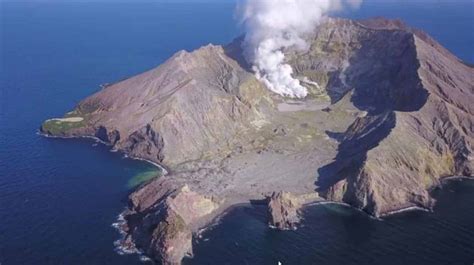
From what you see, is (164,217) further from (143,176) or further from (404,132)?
(404,132)

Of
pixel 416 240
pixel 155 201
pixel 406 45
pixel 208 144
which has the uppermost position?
pixel 406 45

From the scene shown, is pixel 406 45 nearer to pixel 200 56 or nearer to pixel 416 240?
pixel 200 56

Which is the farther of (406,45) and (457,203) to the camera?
(406,45)

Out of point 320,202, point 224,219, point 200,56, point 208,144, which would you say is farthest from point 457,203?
point 200,56

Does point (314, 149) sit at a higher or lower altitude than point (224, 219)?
higher

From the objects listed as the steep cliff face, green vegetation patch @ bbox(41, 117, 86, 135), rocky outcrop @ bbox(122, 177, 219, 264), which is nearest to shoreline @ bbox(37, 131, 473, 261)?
rocky outcrop @ bbox(122, 177, 219, 264)
